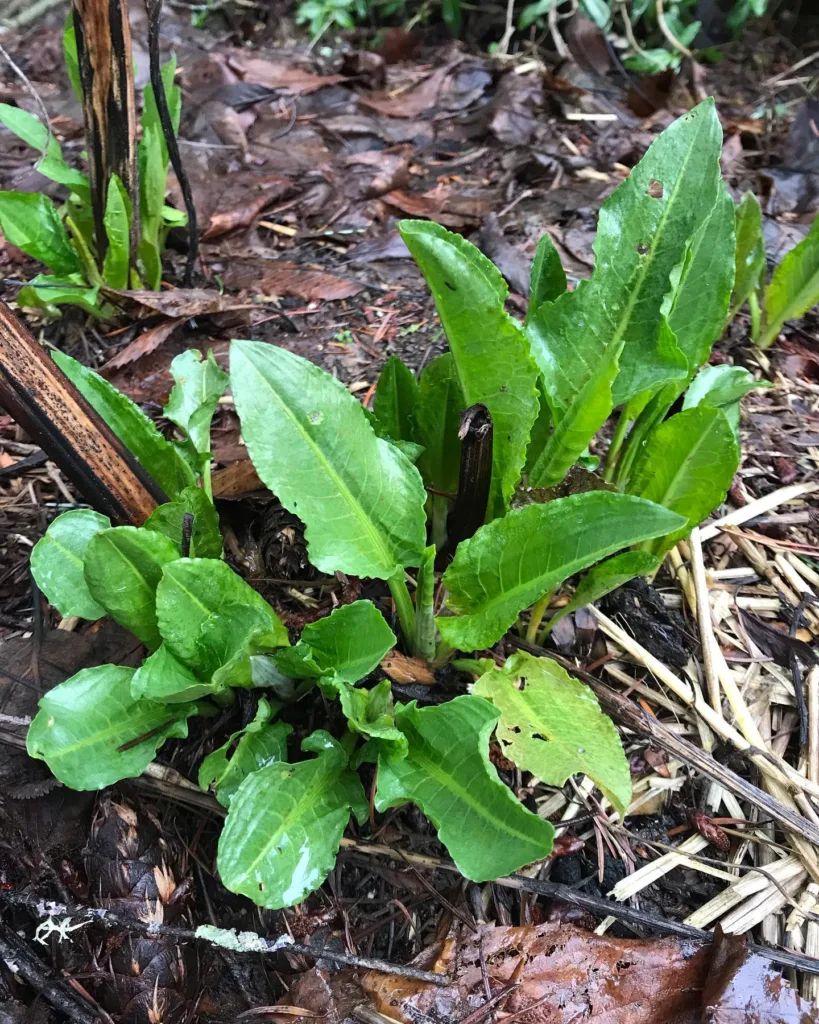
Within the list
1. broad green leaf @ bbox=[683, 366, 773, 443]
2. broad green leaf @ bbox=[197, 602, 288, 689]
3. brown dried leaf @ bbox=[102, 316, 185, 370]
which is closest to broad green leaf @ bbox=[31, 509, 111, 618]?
broad green leaf @ bbox=[197, 602, 288, 689]

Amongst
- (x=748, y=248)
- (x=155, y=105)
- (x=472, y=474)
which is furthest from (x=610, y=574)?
(x=155, y=105)

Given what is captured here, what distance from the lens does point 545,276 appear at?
1427mm

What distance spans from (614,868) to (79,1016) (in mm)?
904

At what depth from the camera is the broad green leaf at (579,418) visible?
1156 millimetres

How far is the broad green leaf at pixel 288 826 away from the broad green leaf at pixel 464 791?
0.11 m

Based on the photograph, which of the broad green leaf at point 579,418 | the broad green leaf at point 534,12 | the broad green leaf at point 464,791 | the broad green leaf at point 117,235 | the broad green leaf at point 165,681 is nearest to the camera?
the broad green leaf at point 464,791

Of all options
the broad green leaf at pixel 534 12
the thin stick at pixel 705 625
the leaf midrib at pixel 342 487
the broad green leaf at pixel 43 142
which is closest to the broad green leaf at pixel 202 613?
the leaf midrib at pixel 342 487

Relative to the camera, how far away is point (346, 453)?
117 centimetres

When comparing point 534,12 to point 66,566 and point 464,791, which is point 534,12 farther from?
point 464,791

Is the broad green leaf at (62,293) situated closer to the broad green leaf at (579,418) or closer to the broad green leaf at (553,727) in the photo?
the broad green leaf at (579,418)

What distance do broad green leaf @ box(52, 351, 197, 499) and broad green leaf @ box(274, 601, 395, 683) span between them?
424mm

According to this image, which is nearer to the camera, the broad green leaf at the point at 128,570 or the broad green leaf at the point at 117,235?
the broad green leaf at the point at 128,570

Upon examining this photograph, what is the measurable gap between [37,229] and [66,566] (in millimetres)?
1238

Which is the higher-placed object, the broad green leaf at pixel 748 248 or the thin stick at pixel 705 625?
the broad green leaf at pixel 748 248
